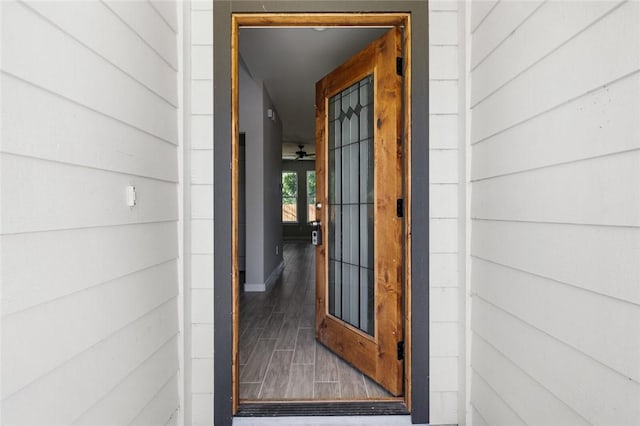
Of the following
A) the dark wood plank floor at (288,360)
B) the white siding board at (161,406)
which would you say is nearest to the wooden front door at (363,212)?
the dark wood plank floor at (288,360)

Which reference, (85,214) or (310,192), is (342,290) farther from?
(310,192)

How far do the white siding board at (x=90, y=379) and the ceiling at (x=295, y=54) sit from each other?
2.50 metres

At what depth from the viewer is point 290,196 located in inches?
488

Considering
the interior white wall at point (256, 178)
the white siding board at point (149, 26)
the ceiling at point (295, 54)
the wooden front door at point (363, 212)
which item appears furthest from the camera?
the interior white wall at point (256, 178)

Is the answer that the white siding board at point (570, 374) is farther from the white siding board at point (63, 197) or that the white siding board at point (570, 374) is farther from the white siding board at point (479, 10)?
the white siding board at point (63, 197)

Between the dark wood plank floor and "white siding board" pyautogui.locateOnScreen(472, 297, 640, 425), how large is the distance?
3.23 feet

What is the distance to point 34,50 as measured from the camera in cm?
90

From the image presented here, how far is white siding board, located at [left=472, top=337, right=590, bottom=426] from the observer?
1135 mm

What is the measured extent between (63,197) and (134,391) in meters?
0.84

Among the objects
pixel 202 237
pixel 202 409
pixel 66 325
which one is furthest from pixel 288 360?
pixel 66 325

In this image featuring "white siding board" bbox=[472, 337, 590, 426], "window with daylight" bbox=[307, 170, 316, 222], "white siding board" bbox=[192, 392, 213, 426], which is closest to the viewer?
"white siding board" bbox=[472, 337, 590, 426]

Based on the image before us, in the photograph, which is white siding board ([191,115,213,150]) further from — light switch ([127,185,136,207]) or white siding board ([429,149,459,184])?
white siding board ([429,149,459,184])

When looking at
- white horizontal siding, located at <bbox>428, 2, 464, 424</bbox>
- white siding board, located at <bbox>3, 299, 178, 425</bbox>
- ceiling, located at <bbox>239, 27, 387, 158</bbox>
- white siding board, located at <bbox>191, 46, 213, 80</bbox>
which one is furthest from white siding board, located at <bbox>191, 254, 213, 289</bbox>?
ceiling, located at <bbox>239, 27, 387, 158</bbox>

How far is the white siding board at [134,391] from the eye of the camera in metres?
1.15
